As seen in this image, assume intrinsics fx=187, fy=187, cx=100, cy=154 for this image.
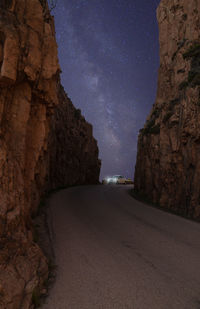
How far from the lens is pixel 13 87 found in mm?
7250

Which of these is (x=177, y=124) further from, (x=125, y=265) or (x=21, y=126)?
(x=21, y=126)

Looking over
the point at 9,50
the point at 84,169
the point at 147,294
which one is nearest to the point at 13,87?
the point at 9,50

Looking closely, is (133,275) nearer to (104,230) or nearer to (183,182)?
(104,230)

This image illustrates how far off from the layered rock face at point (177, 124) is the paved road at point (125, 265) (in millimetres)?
5774

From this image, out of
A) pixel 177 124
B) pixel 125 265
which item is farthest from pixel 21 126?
pixel 177 124

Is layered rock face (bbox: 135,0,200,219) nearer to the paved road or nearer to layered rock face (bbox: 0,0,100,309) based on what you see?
the paved road

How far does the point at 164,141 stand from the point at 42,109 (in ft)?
49.5

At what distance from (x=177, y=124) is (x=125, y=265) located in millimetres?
16042

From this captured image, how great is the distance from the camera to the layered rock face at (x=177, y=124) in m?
16.2

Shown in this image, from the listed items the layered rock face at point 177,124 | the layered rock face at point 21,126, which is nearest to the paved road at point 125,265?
the layered rock face at point 21,126

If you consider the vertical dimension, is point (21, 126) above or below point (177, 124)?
below

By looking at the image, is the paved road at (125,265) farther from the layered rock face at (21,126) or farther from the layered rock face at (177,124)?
the layered rock face at (177,124)

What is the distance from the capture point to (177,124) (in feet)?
63.3

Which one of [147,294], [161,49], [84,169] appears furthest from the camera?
[84,169]
